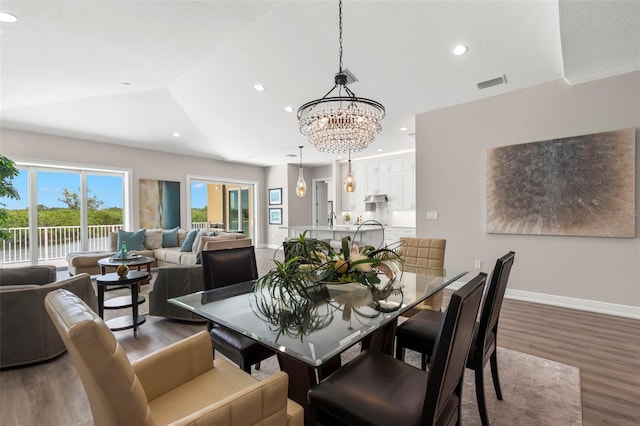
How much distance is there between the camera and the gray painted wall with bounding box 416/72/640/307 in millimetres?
3320

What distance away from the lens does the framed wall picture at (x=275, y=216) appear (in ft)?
30.7

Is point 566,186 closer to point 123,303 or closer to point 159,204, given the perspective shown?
point 123,303

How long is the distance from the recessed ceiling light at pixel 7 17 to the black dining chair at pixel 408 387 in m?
3.78

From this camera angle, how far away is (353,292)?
6.43 ft

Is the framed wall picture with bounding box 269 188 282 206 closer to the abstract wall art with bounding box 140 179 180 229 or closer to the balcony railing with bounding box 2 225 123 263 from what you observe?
the abstract wall art with bounding box 140 179 180 229

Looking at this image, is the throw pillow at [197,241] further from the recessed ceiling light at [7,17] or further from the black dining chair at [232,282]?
the recessed ceiling light at [7,17]

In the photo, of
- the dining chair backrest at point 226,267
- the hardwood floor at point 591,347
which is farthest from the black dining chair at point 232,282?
the hardwood floor at point 591,347

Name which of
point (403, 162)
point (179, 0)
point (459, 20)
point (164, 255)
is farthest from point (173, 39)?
point (403, 162)

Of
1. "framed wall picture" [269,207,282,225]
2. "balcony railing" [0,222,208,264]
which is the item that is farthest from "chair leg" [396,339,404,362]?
"framed wall picture" [269,207,282,225]

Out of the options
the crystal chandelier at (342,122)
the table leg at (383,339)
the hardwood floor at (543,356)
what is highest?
the crystal chandelier at (342,122)

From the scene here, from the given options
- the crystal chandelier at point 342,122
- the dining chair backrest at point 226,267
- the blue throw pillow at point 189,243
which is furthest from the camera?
the blue throw pillow at point 189,243

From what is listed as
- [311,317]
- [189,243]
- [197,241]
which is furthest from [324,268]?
[189,243]

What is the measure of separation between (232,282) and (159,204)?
19.2ft

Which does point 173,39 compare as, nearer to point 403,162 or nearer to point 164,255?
point 164,255
